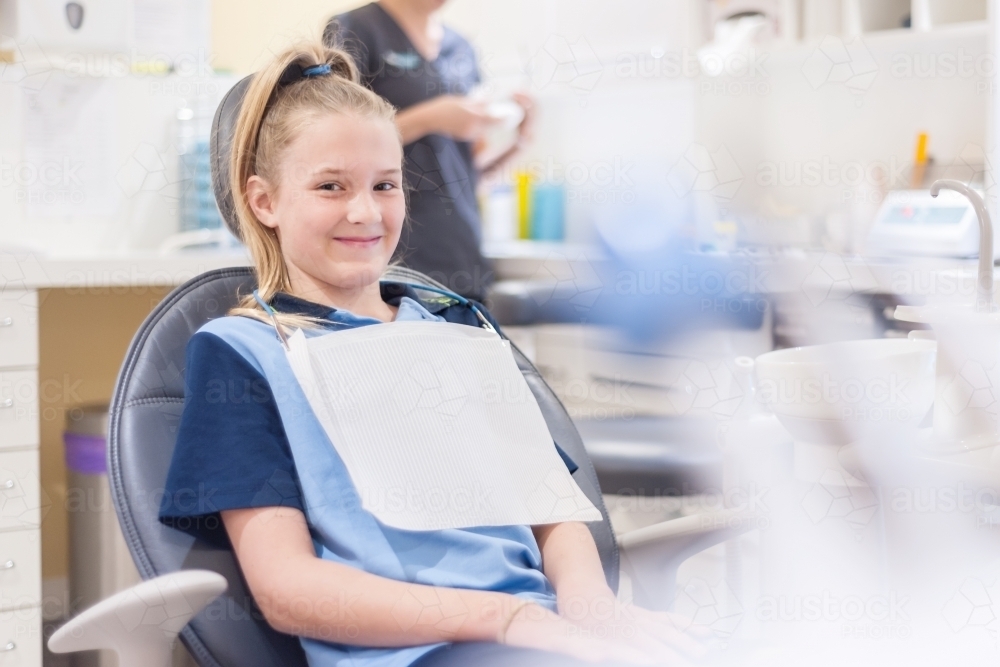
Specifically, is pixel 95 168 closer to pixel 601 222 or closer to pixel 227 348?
pixel 601 222

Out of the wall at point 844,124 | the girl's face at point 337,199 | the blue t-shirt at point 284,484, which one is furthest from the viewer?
the wall at point 844,124

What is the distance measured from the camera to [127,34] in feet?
6.46

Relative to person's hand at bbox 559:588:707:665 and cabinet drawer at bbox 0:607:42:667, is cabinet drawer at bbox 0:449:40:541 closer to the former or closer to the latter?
cabinet drawer at bbox 0:607:42:667

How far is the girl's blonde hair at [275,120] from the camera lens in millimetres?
896

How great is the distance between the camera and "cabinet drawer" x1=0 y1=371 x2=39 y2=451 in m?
1.43

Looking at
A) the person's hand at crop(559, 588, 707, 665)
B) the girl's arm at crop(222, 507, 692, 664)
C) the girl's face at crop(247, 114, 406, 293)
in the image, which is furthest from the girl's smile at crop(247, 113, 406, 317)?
the person's hand at crop(559, 588, 707, 665)

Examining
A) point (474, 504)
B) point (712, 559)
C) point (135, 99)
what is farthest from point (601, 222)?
point (474, 504)

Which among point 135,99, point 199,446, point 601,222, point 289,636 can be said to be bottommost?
point 289,636

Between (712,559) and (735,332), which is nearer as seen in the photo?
(712,559)

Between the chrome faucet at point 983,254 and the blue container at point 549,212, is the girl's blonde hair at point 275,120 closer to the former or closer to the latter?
the chrome faucet at point 983,254

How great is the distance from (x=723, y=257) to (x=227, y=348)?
1538 mm

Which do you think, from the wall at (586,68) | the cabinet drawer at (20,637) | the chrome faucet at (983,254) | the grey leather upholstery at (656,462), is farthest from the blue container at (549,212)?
the chrome faucet at (983,254)

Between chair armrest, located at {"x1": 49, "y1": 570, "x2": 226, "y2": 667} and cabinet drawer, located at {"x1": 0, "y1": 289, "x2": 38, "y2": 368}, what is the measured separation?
873mm

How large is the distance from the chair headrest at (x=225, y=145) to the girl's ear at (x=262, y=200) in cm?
2
